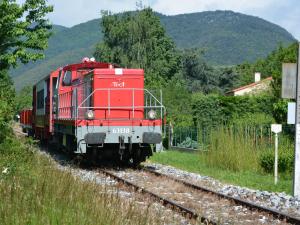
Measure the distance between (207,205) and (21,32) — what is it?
1726cm

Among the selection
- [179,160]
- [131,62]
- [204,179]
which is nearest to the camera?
[204,179]

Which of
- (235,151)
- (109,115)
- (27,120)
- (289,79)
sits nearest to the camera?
(289,79)

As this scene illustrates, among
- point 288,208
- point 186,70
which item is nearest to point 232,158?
point 288,208

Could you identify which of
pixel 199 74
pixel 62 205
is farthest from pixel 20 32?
pixel 199 74

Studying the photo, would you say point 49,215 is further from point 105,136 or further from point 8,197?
point 105,136

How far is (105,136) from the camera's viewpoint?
54.0ft

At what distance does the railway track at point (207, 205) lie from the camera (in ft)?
30.2

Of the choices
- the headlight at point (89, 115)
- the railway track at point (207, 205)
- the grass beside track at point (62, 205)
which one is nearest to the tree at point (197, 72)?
the headlight at point (89, 115)

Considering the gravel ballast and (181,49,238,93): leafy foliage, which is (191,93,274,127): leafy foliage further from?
(181,49,238,93): leafy foliage

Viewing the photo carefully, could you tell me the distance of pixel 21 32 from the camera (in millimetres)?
25734

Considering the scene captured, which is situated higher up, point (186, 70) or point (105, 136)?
point (186, 70)

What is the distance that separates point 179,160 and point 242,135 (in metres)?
4.64

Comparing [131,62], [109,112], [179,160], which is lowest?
[179,160]

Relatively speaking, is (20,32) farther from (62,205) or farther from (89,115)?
(62,205)
